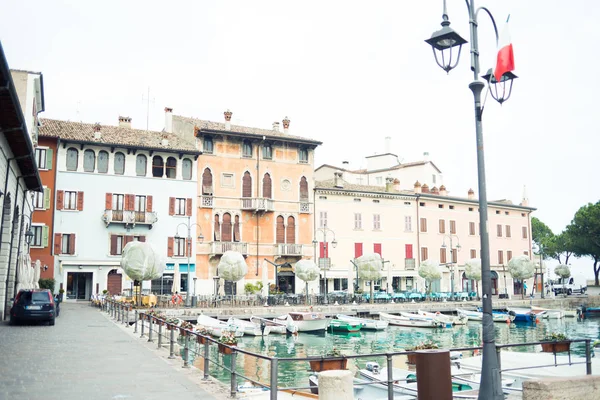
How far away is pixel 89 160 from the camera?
42469 mm

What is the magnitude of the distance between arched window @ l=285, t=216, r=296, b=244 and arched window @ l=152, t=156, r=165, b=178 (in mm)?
11400

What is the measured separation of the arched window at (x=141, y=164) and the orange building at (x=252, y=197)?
4.31 meters

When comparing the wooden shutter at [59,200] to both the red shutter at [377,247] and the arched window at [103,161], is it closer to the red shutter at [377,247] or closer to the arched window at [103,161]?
the arched window at [103,161]

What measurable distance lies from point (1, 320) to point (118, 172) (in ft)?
68.5

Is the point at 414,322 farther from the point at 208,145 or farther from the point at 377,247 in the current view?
the point at 208,145

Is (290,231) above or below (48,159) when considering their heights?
below

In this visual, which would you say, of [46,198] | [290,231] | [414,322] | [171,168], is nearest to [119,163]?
[171,168]

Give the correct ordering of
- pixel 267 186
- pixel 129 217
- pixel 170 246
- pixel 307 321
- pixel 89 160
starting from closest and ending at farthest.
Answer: pixel 307 321 < pixel 89 160 < pixel 129 217 < pixel 170 246 < pixel 267 186

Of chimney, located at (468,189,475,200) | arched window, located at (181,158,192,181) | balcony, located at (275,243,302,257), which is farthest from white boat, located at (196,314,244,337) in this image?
chimney, located at (468,189,475,200)

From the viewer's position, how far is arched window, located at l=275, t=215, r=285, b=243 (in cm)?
4856

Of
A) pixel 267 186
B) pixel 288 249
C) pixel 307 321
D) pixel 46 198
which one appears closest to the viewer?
pixel 307 321

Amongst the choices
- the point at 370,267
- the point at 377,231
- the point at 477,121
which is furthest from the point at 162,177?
the point at 477,121

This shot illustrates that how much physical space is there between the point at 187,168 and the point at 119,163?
519 cm

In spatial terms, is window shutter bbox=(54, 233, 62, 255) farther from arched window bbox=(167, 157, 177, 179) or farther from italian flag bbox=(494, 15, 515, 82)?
italian flag bbox=(494, 15, 515, 82)
